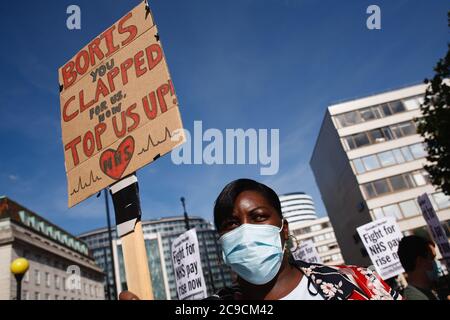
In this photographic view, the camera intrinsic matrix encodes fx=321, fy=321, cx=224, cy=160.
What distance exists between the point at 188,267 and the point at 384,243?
5.68 meters

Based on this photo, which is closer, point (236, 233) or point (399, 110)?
point (236, 233)

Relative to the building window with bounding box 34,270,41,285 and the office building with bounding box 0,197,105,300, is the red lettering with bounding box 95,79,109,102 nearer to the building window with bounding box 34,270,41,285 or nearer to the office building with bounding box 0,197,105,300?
the office building with bounding box 0,197,105,300

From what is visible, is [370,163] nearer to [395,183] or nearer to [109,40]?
[395,183]

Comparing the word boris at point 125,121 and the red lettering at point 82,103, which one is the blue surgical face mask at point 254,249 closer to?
the word boris at point 125,121

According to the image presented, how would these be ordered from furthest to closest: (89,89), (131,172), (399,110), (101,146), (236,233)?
(399,110) → (89,89) → (101,146) → (131,172) → (236,233)

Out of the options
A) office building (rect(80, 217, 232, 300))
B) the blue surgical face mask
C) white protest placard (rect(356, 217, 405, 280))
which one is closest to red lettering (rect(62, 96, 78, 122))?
the blue surgical face mask

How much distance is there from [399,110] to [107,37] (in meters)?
44.0

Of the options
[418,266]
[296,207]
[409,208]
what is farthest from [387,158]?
[296,207]

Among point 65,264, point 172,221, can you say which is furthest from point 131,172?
point 172,221

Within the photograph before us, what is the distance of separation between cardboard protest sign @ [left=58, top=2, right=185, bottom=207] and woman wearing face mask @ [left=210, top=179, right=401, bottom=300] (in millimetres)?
711

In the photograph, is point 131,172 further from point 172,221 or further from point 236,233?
point 172,221

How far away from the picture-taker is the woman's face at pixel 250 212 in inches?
82.7

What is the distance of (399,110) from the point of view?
40344 mm
